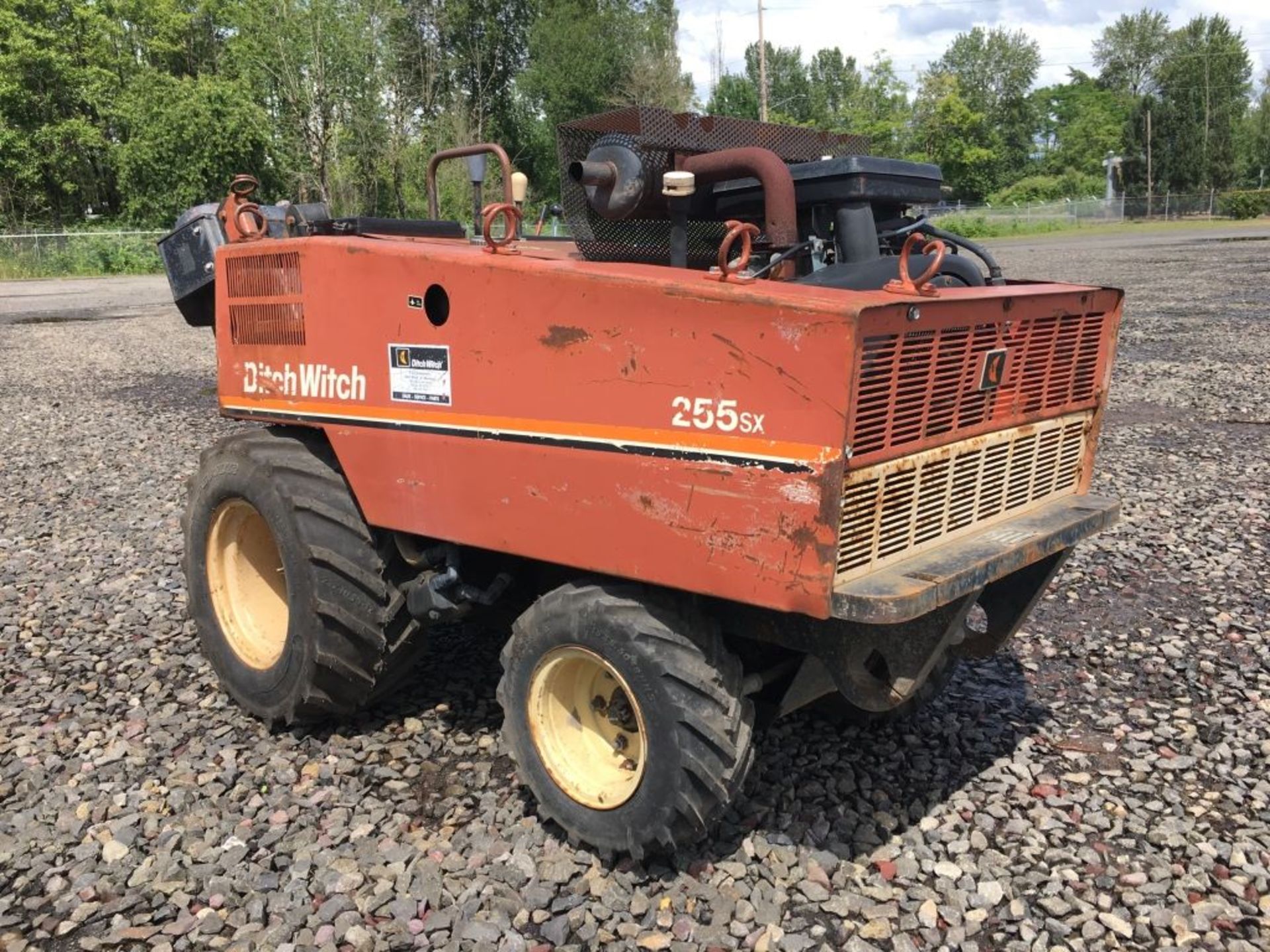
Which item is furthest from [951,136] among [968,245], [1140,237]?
[968,245]

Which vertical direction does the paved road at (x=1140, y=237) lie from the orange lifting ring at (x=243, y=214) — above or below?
below

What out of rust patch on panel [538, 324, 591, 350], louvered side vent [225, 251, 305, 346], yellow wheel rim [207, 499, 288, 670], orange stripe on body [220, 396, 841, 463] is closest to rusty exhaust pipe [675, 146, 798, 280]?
rust patch on panel [538, 324, 591, 350]

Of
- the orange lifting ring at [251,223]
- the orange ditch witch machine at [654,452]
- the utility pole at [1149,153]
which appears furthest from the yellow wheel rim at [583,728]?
the utility pole at [1149,153]

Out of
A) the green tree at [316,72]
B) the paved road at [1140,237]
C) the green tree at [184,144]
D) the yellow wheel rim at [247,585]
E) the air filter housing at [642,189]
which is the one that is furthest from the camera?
the green tree at [184,144]

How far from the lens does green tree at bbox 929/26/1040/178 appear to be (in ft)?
315

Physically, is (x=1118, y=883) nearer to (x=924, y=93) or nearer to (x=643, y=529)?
(x=643, y=529)

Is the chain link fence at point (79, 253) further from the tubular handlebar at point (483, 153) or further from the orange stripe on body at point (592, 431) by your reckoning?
the orange stripe on body at point (592, 431)

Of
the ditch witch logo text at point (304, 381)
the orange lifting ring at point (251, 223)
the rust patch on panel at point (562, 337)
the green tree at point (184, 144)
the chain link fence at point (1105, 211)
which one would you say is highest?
the green tree at point (184, 144)

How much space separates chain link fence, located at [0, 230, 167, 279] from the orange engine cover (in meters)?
36.1

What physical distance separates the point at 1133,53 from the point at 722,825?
112 meters

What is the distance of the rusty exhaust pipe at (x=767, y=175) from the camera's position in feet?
10.3

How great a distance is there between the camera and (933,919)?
9.87 ft

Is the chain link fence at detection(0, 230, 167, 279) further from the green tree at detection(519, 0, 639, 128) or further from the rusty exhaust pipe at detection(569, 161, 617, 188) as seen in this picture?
the rusty exhaust pipe at detection(569, 161, 617, 188)

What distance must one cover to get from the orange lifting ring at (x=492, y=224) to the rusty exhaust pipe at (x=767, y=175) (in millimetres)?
579
